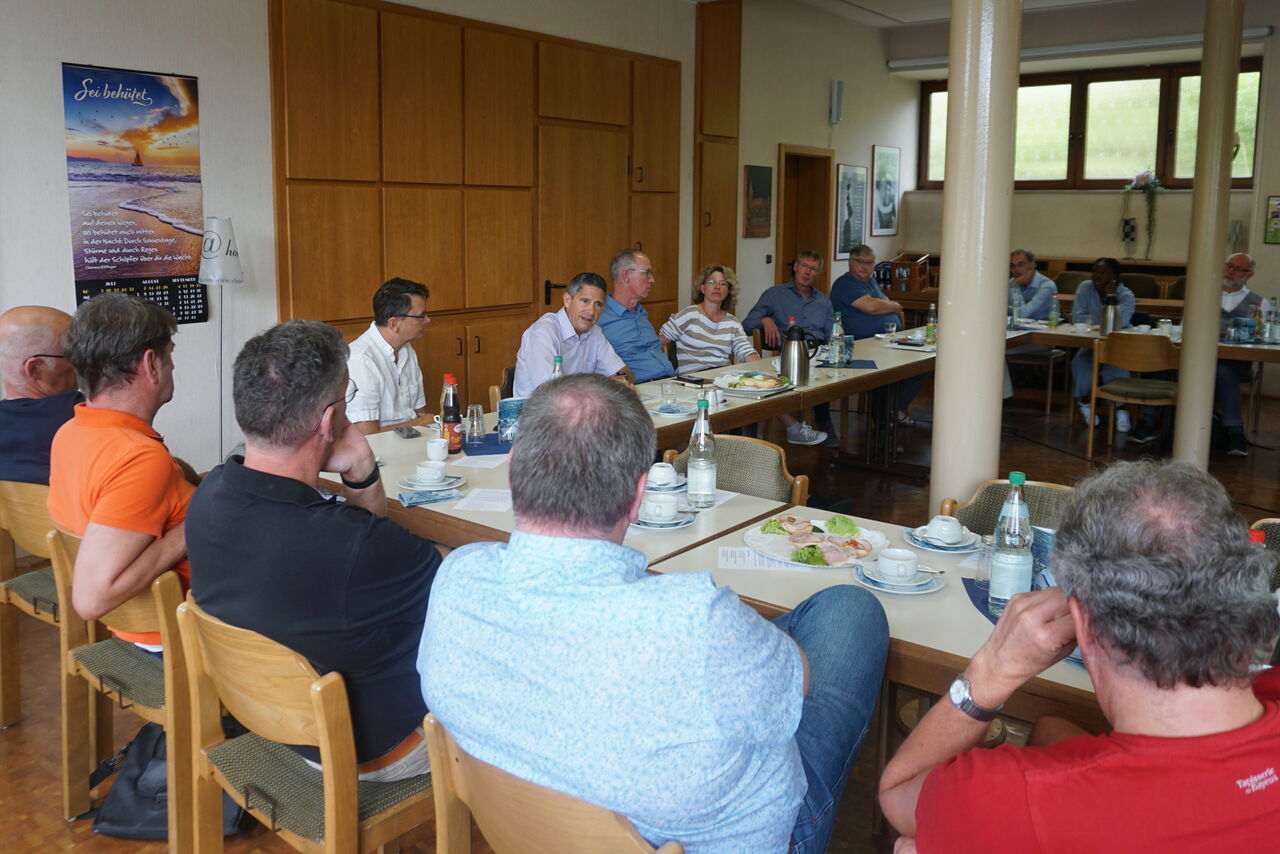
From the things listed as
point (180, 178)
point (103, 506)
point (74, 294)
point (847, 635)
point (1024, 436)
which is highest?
point (180, 178)

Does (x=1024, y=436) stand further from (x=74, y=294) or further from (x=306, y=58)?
(x=74, y=294)

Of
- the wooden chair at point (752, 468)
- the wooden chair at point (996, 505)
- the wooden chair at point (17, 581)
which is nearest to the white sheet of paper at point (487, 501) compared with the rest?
the wooden chair at point (752, 468)

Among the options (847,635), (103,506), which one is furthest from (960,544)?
(103,506)

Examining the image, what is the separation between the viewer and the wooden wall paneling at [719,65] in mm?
9055

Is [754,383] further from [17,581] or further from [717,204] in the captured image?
[717,204]

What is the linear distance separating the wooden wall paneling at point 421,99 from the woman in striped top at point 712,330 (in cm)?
177

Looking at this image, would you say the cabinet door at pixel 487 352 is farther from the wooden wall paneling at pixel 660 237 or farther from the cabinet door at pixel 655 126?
the cabinet door at pixel 655 126

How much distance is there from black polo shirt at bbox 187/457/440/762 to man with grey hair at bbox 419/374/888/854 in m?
0.39

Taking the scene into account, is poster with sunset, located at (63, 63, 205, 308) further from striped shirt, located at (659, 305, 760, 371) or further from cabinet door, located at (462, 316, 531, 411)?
striped shirt, located at (659, 305, 760, 371)

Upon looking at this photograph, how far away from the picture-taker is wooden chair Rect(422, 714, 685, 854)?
4.97ft

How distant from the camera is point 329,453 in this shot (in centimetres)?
275

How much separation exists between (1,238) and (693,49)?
18.7 ft

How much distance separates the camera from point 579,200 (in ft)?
26.3

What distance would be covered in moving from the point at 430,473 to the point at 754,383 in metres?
2.30
